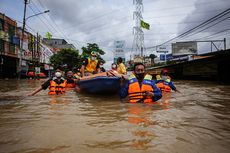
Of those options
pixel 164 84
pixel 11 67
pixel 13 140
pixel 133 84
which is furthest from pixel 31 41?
pixel 13 140

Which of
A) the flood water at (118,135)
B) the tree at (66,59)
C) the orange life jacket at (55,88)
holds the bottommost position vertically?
the flood water at (118,135)

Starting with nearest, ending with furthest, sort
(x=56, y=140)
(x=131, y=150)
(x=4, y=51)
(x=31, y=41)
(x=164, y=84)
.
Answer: (x=131, y=150), (x=56, y=140), (x=164, y=84), (x=4, y=51), (x=31, y=41)

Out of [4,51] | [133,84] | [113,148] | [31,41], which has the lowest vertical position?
[113,148]

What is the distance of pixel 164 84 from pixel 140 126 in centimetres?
614

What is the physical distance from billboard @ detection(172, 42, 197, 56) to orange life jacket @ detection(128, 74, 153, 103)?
4214 centimetres

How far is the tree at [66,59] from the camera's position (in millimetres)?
36750

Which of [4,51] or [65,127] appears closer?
[65,127]

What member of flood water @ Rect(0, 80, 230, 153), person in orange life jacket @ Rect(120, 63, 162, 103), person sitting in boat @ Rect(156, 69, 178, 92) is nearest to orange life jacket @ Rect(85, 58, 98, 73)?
person sitting in boat @ Rect(156, 69, 178, 92)

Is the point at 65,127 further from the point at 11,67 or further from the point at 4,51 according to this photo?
the point at 11,67

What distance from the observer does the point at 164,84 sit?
8992 millimetres

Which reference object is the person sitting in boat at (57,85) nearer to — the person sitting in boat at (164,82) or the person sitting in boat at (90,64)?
the person sitting in boat at (90,64)

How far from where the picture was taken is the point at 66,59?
37.4 m

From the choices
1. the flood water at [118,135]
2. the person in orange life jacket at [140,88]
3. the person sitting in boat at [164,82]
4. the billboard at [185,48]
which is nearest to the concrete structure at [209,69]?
the person sitting in boat at [164,82]

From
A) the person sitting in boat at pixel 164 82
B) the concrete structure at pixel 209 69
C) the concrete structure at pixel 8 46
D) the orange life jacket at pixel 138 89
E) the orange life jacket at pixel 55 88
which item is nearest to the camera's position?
the orange life jacket at pixel 138 89
